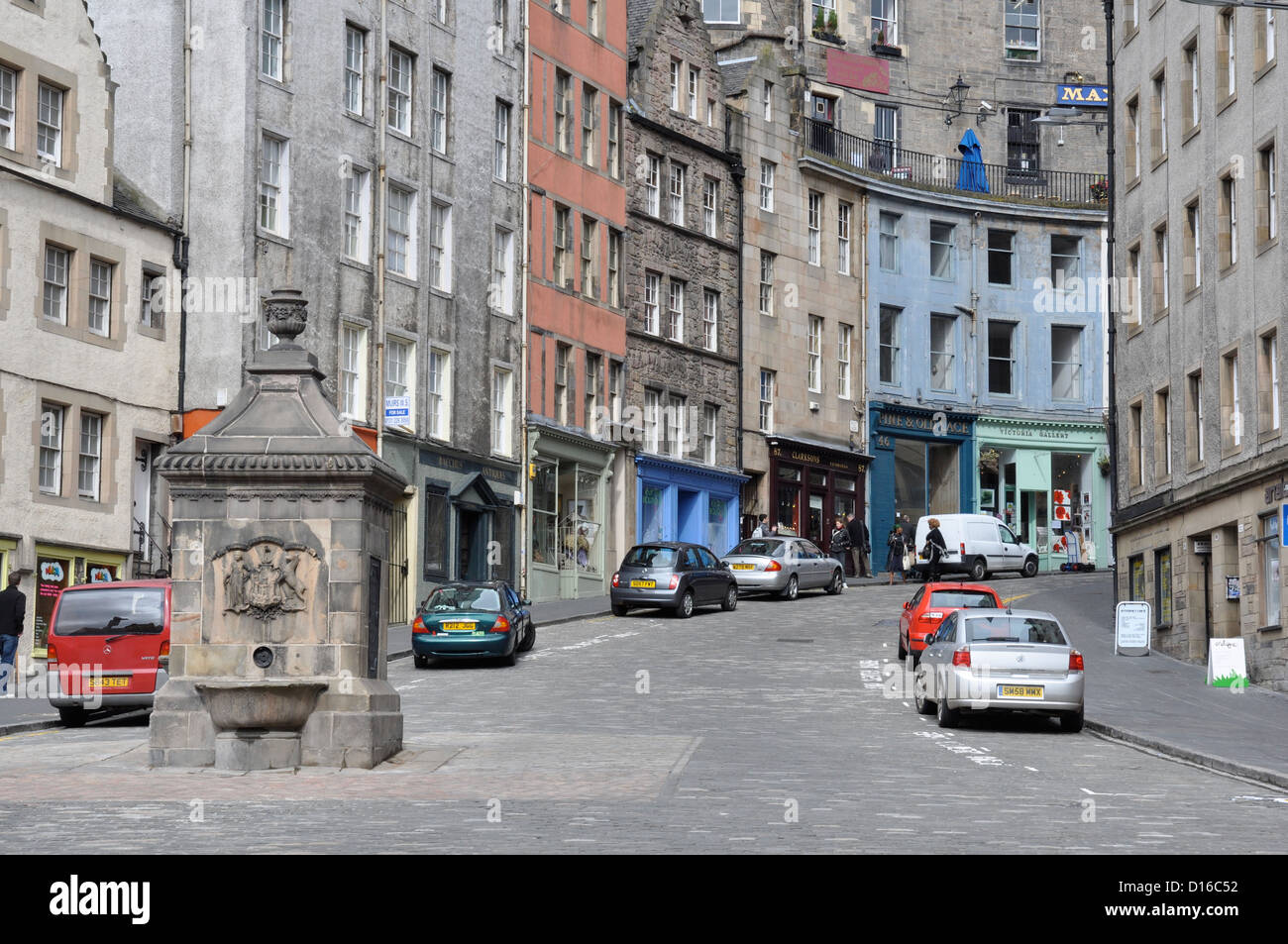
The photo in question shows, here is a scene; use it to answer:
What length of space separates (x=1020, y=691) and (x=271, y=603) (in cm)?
896

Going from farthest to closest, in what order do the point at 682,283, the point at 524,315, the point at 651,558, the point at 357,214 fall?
the point at 682,283 < the point at 524,315 < the point at 357,214 < the point at 651,558

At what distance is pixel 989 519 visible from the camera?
57.8 metres

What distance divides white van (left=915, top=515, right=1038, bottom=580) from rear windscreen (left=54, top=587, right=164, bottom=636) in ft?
111

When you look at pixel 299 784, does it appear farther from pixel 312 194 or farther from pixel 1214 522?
pixel 312 194

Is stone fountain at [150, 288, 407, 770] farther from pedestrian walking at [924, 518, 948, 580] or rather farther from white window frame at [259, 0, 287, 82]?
pedestrian walking at [924, 518, 948, 580]

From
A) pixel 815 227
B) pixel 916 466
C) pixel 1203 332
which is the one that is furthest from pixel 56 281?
pixel 916 466

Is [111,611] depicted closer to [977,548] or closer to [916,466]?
[977,548]

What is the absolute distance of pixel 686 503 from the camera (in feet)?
185

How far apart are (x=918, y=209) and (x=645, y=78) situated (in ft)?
43.3

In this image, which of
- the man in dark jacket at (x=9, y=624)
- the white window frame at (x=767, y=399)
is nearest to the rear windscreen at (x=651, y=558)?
the man in dark jacket at (x=9, y=624)

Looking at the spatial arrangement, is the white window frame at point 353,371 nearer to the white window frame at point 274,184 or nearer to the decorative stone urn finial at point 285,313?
the white window frame at point 274,184

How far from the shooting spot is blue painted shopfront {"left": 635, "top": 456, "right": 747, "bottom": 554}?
178ft

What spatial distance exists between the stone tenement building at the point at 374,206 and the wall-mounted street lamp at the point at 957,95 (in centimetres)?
2291

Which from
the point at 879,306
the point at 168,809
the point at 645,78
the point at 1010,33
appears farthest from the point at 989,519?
the point at 168,809
